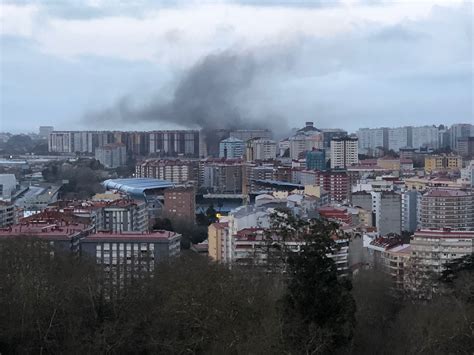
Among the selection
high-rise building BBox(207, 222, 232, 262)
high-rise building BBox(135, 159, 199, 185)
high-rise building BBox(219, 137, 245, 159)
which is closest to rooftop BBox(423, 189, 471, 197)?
high-rise building BBox(207, 222, 232, 262)

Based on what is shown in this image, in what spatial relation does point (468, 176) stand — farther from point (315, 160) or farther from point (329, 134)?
point (329, 134)

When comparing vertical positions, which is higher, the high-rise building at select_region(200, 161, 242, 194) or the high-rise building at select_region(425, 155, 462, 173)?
the high-rise building at select_region(425, 155, 462, 173)

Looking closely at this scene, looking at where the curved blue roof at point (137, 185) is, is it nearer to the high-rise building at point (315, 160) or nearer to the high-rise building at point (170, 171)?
the high-rise building at point (170, 171)

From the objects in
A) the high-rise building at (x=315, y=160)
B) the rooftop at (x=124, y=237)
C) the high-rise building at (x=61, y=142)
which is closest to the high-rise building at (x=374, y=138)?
the high-rise building at (x=61, y=142)

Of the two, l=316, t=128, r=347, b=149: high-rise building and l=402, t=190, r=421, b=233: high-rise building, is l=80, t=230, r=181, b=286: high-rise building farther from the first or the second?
l=316, t=128, r=347, b=149: high-rise building

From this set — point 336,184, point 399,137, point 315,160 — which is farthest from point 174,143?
point 336,184

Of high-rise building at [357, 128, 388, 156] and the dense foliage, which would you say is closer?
the dense foliage
